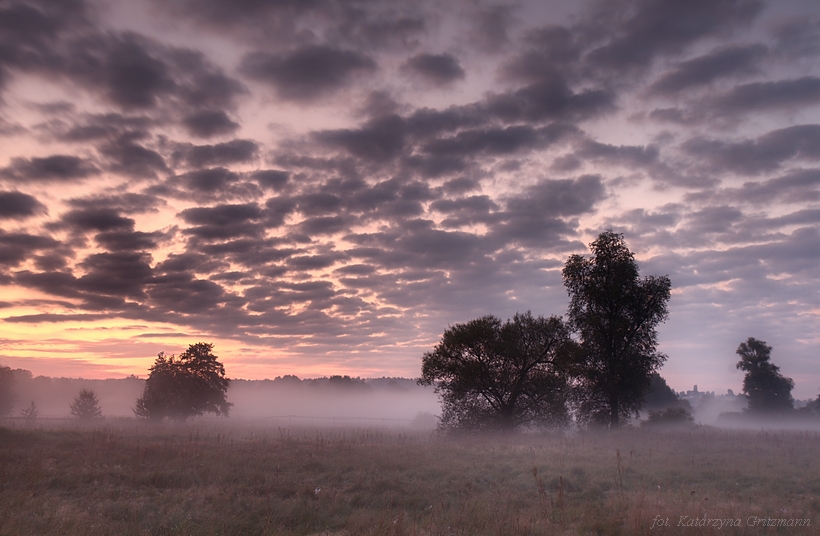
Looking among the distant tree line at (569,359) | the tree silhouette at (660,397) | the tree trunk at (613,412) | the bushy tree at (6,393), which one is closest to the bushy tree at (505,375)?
the distant tree line at (569,359)

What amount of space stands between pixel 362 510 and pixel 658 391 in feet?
254

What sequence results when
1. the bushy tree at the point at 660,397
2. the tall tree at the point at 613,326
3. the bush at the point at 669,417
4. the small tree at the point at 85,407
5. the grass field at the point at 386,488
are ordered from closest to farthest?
the grass field at the point at 386,488, the tall tree at the point at 613,326, the bush at the point at 669,417, the small tree at the point at 85,407, the bushy tree at the point at 660,397

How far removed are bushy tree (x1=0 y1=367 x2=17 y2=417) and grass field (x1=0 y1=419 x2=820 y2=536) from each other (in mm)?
57684

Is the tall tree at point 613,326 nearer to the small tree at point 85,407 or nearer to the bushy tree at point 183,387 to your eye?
the bushy tree at point 183,387

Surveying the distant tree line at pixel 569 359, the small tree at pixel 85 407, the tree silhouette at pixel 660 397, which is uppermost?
the distant tree line at pixel 569 359

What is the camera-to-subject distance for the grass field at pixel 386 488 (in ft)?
33.2

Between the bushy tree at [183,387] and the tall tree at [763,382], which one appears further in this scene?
the tall tree at [763,382]

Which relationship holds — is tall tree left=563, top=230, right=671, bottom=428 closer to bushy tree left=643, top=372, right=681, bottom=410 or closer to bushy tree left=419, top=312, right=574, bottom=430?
bushy tree left=419, top=312, right=574, bottom=430

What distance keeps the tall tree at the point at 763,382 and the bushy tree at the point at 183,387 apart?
2903 inches

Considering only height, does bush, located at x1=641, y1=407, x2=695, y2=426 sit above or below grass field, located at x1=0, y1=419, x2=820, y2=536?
below

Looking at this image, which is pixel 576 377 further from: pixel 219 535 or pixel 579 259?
pixel 219 535

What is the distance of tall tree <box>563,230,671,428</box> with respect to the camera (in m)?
32.1

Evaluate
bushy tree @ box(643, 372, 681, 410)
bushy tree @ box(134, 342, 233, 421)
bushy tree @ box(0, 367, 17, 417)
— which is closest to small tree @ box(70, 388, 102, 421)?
bushy tree @ box(134, 342, 233, 421)

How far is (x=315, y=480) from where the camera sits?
1502 centimetres
